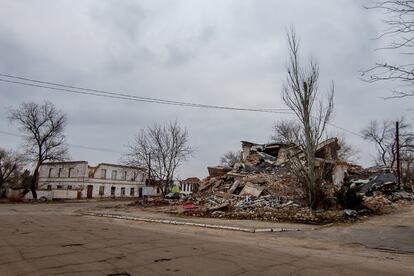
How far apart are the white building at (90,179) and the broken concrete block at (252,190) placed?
42464 millimetres

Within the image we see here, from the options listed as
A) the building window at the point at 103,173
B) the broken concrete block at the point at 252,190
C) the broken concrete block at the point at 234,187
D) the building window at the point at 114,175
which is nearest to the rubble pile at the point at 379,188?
the broken concrete block at the point at 252,190

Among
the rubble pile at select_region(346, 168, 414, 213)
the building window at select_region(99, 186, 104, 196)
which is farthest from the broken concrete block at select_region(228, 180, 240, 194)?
the building window at select_region(99, 186, 104, 196)

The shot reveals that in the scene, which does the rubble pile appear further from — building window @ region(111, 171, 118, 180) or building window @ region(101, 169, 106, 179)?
building window @ region(111, 171, 118, 180)

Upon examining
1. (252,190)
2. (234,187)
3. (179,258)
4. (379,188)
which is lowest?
(179,258)

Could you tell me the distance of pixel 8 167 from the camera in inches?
2397

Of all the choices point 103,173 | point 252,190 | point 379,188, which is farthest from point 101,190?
point 379,188

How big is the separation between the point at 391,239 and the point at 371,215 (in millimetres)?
8192

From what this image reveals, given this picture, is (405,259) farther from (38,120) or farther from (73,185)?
(73,185)

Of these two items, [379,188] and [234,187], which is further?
[379,188]

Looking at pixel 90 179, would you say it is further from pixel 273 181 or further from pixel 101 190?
pixel 273 181

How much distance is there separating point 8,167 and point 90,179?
14.4 m

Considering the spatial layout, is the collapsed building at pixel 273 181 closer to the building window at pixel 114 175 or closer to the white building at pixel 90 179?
the white building at pixel 90 179

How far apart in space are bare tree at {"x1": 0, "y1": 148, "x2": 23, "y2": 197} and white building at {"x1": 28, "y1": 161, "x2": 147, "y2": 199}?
6986mm

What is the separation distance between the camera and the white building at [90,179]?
70125mm
